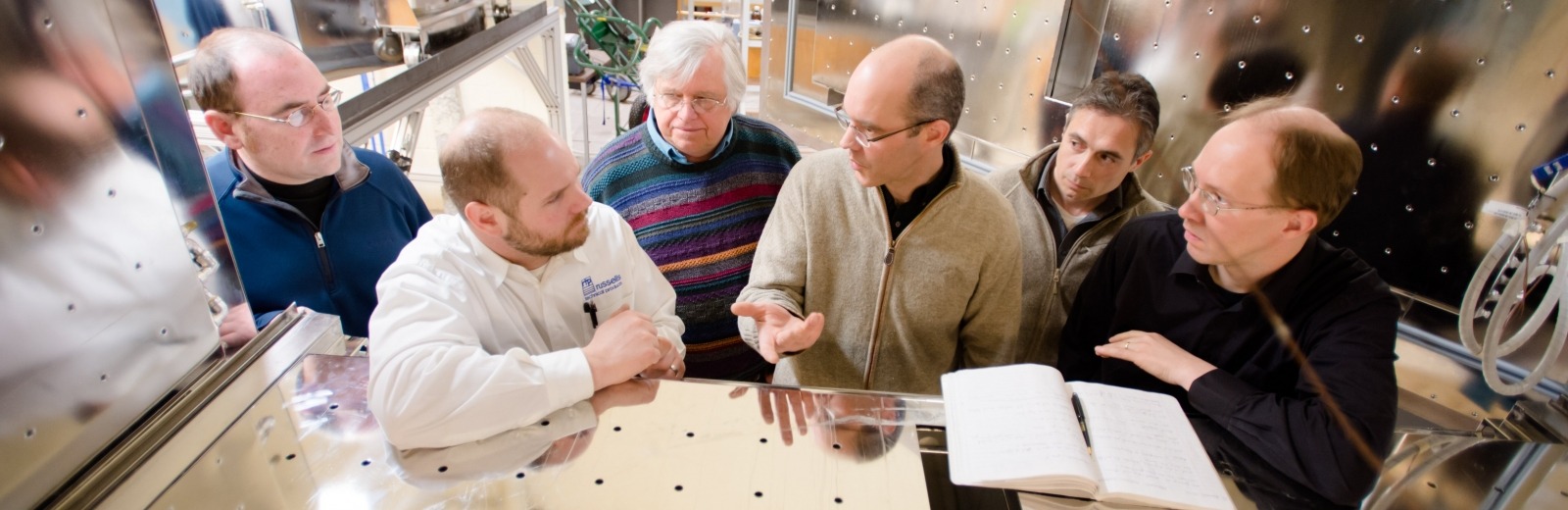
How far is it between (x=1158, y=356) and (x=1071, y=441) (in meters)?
0.44

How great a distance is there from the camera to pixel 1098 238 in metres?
1.60

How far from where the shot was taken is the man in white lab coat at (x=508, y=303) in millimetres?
824

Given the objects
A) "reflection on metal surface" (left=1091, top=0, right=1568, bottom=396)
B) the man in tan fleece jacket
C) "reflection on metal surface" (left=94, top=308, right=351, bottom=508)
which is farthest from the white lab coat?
"reflection on metal surface" (left=1091, top=0, right=1568, bottom=396)

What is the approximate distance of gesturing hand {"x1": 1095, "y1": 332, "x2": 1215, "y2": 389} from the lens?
1080 mm

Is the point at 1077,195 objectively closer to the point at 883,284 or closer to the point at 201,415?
the point at 883,284

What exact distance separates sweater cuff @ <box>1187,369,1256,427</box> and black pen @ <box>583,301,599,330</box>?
0.95 metres

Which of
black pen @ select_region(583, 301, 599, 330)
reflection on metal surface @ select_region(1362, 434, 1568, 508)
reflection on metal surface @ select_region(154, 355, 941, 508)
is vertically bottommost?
reflection on metal surface @ select_region(1362, 434, 1568, 508)

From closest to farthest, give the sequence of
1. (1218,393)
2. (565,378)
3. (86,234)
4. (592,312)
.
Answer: (86,234), (565,378), (1218,393), (592,312)

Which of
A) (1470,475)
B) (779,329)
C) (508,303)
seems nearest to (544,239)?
(508,303)

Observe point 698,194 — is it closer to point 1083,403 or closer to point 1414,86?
point 1083,403

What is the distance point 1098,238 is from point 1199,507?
953mm

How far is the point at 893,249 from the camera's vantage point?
1.32 meters

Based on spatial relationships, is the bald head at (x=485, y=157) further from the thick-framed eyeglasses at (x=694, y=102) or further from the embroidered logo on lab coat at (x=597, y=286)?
the thick-framed eyeglasses at (x=694, y=102)

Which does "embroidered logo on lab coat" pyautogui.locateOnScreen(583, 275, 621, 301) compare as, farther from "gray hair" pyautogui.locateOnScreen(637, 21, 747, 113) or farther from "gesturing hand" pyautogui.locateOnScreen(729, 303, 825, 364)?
"gray hair" pyautogui.locateOnScreen(637, 21, 747, 113)
